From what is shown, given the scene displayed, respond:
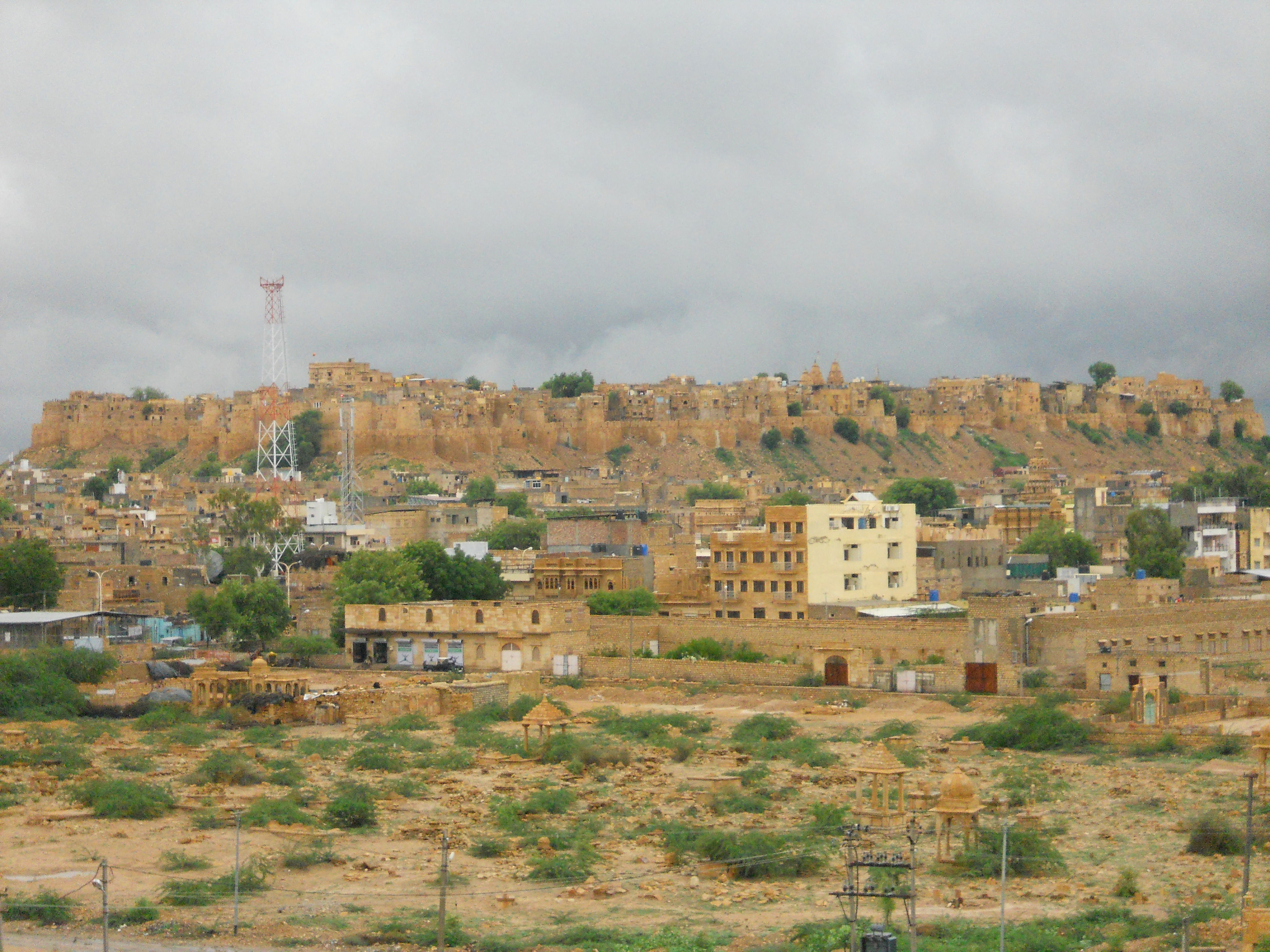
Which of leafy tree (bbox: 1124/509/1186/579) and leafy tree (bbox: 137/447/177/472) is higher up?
leafy tree (bbox: 137/447/177/472)

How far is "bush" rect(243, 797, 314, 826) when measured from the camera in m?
26.5

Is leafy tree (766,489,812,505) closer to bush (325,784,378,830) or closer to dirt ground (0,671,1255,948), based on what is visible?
dirt ground (0,671,1255,948)

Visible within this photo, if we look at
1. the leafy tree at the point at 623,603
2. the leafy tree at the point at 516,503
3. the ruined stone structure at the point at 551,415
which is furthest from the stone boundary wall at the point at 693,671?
the ruined stone structure at the point at 551,415

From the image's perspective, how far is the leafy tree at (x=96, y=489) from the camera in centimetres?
10019

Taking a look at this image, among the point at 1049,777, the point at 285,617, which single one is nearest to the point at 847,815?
the point at 1049,777

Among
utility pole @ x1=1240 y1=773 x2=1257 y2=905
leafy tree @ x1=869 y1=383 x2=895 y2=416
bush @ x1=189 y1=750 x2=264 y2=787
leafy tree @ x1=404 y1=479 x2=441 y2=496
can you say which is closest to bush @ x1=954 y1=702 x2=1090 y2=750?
utility pole @ x1=1240 y1=773 x2=1257 y2=905

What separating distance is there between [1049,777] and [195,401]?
10610cm

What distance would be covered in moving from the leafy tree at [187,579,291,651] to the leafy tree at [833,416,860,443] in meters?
80.0

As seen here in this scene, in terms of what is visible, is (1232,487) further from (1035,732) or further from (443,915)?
(443,915)

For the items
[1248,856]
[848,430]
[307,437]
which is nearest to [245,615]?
[1248,856]

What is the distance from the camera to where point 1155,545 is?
59.2 meters

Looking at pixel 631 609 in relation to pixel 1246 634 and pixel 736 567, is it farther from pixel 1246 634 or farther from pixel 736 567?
pixel 1246 634

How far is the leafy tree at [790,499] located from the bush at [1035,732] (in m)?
41.7

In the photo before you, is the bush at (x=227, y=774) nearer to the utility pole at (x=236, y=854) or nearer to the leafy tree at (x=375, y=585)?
the utility pole at (x=236, y=854)
